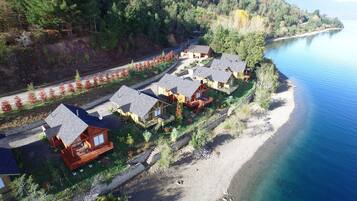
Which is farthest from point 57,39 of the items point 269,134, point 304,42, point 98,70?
point 304,42

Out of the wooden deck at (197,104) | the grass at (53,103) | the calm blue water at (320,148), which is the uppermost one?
the grass at (53,103)

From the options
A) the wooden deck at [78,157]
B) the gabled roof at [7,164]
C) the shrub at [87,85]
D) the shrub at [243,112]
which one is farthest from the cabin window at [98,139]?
the shrub at [243,112]

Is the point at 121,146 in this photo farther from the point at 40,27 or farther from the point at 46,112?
the point at 40,27

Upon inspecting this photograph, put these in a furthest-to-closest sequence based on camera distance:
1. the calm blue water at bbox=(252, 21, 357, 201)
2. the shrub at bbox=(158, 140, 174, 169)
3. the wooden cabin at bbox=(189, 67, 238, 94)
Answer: the wooden cabin at bbox=(189, 67, 238, 94) < the shrub at bbox=(158, 140, 174, 169) < the calm blue water at bbox=(252, 21, 357, 201)

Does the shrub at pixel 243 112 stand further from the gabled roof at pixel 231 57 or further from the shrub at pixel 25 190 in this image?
the shrub at pixel 25 190

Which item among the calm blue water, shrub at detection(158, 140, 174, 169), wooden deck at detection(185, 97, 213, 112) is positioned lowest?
the calm blue water

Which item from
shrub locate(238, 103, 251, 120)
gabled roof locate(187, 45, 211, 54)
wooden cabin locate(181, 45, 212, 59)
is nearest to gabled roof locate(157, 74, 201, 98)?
shrub locate(238, 103, 251, 120)

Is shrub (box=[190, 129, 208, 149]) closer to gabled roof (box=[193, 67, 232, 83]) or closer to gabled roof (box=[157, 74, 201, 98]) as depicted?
gabled roof (box=[157, 74, 201, 98])
